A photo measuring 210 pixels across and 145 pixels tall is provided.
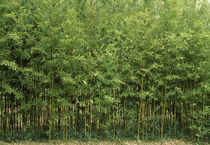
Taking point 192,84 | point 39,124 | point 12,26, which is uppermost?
point 12,26

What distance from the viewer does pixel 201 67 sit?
4207mm

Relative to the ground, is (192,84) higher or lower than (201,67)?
lower

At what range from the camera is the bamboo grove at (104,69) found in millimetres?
3850

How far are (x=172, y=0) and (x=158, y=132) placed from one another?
2.89 meters

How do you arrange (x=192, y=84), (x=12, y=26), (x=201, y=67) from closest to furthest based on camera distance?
(x=12, y=26)
(x=201, y=67)
(x=192, y=84)

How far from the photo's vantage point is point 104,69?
4176mm

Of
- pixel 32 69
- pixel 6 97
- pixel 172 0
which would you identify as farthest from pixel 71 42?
pixel 172 0

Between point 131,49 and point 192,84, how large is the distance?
5.21ft

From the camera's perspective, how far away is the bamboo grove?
3850mm

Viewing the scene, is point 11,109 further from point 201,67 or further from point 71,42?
point 201,67

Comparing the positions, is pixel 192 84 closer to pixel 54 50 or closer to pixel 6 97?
pixel 54 50

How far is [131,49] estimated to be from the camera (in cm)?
430

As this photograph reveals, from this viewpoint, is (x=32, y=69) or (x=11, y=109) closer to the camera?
(x=32, y=69)

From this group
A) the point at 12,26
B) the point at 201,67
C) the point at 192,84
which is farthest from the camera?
the point at 192,84
